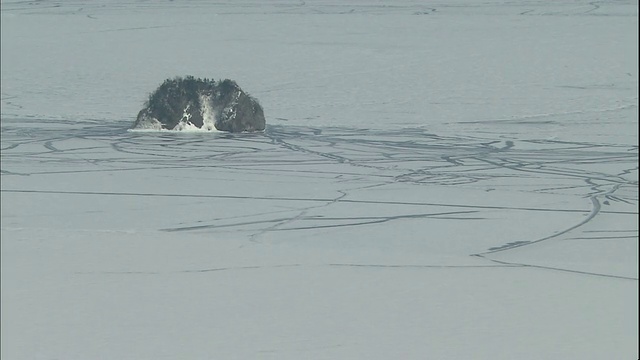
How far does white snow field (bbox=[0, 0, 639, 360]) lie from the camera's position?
477 cm

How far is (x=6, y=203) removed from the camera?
746cm

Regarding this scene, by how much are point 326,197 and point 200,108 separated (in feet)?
13.6

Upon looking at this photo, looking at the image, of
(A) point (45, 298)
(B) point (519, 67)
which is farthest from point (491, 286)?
(B) point (519, 67)

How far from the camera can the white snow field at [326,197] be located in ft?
15.6

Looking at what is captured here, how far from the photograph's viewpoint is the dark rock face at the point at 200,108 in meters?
11.6

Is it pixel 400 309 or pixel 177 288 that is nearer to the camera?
pixel 400 309

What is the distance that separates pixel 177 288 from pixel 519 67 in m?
11.4

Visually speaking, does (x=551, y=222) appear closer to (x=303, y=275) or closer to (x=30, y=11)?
(x=303, y=275)

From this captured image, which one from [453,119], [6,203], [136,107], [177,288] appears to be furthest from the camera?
[136,107]

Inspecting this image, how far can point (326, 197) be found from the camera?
7746 mm

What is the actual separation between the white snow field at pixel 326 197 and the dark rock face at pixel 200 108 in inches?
Answer: 10.1

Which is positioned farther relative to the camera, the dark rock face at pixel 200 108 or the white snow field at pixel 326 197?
the dark rock face at pixel 200 108

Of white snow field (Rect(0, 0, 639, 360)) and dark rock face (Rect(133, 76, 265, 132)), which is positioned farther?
dark rock face (Rect(133, 76, 265, 132))

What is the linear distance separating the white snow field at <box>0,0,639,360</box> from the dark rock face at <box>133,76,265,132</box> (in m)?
0.26
